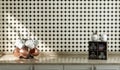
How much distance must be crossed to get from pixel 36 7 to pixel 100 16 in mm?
1001

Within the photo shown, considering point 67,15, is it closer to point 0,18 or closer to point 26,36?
point 26,36

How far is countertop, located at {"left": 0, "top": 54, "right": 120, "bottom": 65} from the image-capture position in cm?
428

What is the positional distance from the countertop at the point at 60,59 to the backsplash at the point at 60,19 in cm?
29

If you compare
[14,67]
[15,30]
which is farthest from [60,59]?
[15,30]

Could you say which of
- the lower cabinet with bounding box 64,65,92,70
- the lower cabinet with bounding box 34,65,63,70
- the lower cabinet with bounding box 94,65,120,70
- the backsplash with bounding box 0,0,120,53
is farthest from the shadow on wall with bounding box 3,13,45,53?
the lower cabinet with bounding box 94,65,120,70

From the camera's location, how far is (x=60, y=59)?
178 inches

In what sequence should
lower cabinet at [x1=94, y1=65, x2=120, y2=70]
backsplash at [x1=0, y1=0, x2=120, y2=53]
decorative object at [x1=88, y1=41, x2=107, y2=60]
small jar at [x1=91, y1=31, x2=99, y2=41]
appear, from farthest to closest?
1. backsplash at [x1=0, y1=0, x2=120, y2=53]
2. small jar at [x1=91, y1=31, x2=99, y2=41]
3. decorative object at [x1=88, y1=41, x2=107, y2=60]
4. lower cabinet at [x1=94, y1=65, x2=120, y2=70]

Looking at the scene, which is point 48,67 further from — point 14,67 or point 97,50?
point 97,50

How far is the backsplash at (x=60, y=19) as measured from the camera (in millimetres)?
4953

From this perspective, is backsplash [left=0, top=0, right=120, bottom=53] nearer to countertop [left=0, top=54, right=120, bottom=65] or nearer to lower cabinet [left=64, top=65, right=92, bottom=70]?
countertop [left=0, top=54, right=120, bottom=65]

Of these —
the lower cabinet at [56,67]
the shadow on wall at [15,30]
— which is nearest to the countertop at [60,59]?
the lower cabinet at [56,67]

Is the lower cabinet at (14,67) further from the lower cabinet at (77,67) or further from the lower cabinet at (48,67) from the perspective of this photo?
the lower cabinet at (77,67)

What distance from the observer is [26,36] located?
16.4 feet

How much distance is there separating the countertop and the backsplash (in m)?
0.29
